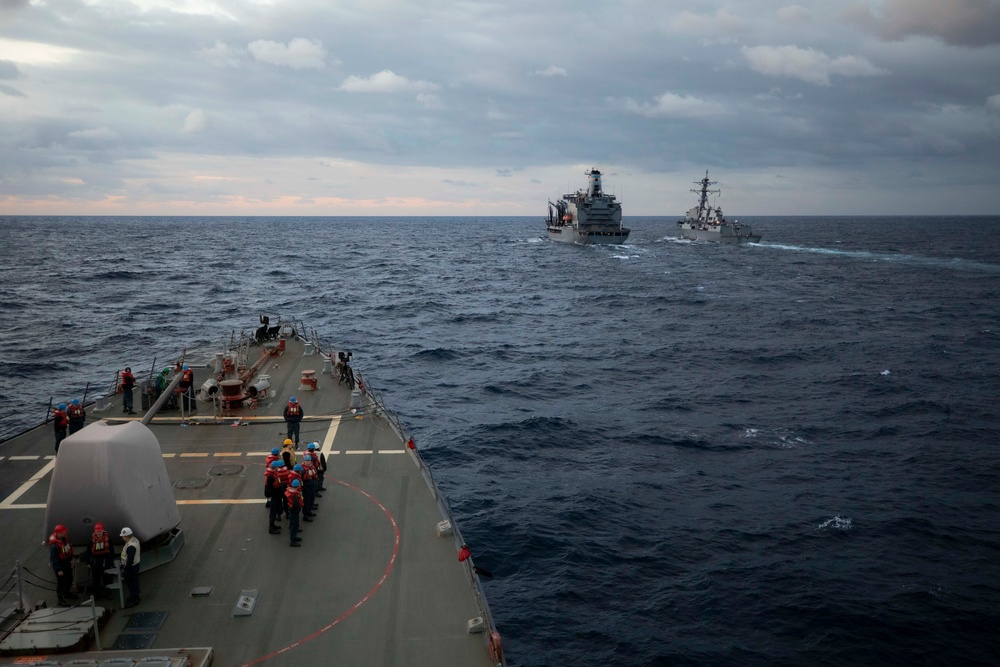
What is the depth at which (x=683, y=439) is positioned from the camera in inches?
1152

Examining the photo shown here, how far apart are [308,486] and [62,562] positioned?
15.6 ft

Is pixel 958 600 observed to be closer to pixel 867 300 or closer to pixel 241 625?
pixel 241 625

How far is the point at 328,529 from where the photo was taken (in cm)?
1490

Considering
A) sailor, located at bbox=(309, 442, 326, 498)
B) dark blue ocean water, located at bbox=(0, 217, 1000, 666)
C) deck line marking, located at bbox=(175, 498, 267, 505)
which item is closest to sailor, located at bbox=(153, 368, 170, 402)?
deck line marking, located at bbox=(175, 498, 267, 505)

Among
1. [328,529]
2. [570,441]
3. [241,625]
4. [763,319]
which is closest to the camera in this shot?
[241,625]

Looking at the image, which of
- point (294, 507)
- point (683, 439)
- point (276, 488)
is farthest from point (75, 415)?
point (683, 439)

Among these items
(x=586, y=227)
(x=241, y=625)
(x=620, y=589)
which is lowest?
(x=620, y=589)

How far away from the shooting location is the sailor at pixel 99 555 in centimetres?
1184

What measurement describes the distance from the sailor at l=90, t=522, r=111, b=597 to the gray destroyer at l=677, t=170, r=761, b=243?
15959 cm

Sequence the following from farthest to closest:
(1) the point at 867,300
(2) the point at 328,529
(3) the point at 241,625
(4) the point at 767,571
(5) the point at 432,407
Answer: (1) the point at 867,300, (5) the point at 432,407, (4) the point at 767,571, (2) the point at 328,529, (3) the point at 241,625

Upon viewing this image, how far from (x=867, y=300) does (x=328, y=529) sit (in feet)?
227

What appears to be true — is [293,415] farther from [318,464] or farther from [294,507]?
[294,507]

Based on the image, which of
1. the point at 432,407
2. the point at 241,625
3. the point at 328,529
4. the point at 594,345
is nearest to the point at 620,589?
the point at 328,529

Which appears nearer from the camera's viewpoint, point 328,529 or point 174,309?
point 328,529
